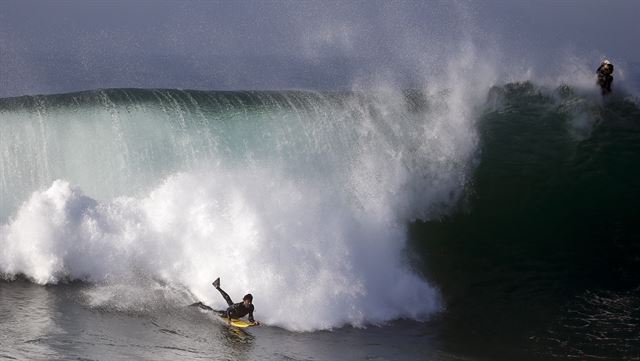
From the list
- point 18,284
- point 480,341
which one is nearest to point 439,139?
point 480,341

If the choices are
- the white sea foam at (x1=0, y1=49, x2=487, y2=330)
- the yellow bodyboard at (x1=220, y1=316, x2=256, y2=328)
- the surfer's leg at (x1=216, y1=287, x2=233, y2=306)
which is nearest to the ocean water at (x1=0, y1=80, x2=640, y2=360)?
the white sea foam at (x1=0, y1=49, x2=487, y2=330)

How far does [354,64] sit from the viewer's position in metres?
20.2

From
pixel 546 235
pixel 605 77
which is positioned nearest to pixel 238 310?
pixel 546 235

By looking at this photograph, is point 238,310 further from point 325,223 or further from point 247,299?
point 325,223

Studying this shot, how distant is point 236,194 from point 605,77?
378 inches

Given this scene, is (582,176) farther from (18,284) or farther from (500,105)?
(18,284)

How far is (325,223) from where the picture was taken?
539 inches

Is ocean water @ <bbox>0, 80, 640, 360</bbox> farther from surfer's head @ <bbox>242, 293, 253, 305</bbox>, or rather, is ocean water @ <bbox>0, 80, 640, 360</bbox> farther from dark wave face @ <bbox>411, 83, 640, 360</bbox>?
surfer's head @ <bbox>242, 293, 253, 305</bbox>

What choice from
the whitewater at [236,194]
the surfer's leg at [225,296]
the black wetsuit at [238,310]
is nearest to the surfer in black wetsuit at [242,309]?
the black wetsuit at [238,310]

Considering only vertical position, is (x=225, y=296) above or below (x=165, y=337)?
above

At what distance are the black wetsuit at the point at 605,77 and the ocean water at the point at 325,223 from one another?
0.95 ft

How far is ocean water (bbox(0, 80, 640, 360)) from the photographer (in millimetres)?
11445

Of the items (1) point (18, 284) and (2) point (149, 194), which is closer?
(1) point (18, 284)

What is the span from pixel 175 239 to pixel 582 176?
8.18 metres
